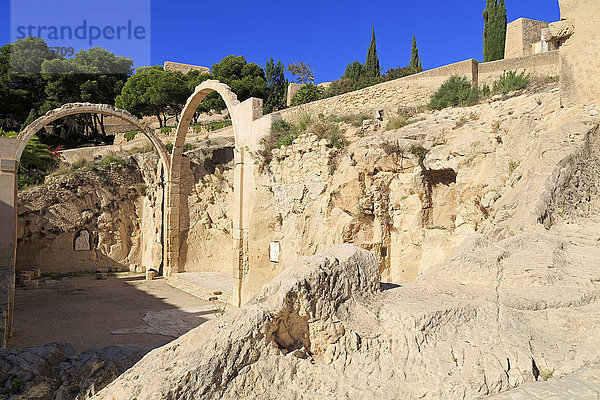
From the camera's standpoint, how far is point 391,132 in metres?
8.10

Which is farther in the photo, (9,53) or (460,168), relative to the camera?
(9,53)

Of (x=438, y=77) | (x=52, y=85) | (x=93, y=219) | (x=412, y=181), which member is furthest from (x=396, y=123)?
(x=52, y=85)

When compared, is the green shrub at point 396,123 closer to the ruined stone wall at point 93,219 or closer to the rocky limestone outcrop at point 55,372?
the rocky limestone outcrop at point 55,372

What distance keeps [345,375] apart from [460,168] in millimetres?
5126

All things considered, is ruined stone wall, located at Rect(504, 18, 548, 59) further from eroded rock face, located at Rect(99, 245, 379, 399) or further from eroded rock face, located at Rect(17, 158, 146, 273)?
eroded rock face, located at Rect(99, 245, 379, 399)

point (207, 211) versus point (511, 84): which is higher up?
point (511, 84)

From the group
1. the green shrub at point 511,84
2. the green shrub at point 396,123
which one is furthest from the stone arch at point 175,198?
the green shrub at point 511,84

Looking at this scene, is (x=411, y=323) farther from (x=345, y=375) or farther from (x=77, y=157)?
(x=77, y=157)

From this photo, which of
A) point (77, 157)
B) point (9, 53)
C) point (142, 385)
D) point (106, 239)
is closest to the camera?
point (142, 385)

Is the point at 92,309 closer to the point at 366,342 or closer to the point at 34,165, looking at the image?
the point at 34,165

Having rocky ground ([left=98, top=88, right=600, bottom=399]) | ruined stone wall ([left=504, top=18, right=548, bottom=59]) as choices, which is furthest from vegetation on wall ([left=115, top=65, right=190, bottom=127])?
rocky ground ([left=98, top=88, right=600, bottom=399])

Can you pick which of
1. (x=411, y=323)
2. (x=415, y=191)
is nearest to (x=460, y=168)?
(x=415, y=191)

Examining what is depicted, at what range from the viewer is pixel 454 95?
10.6 m

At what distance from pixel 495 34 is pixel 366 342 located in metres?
24.7
